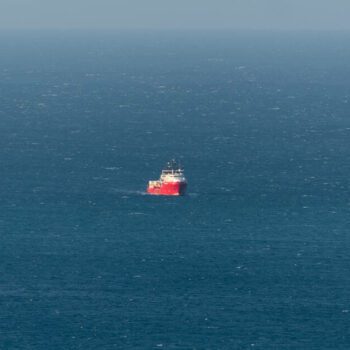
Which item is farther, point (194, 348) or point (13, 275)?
point (13, 275)

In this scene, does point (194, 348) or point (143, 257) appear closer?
point (194, 348)

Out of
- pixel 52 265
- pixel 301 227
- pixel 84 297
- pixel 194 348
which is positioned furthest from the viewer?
pixel 301 227

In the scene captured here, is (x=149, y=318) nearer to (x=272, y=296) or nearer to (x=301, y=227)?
(x=272, y=296)

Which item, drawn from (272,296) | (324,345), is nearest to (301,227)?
(272,296)

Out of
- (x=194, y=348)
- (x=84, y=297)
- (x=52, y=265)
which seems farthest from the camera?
(x=52, y=265)

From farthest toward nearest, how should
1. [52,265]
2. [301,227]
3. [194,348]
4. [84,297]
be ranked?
[301,227]
[52,265]
[84,297]
[194,348]

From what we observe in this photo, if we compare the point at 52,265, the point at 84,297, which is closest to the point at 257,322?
the point at 84,297

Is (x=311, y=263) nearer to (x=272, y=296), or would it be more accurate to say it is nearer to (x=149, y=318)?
(x=272, y=296)
